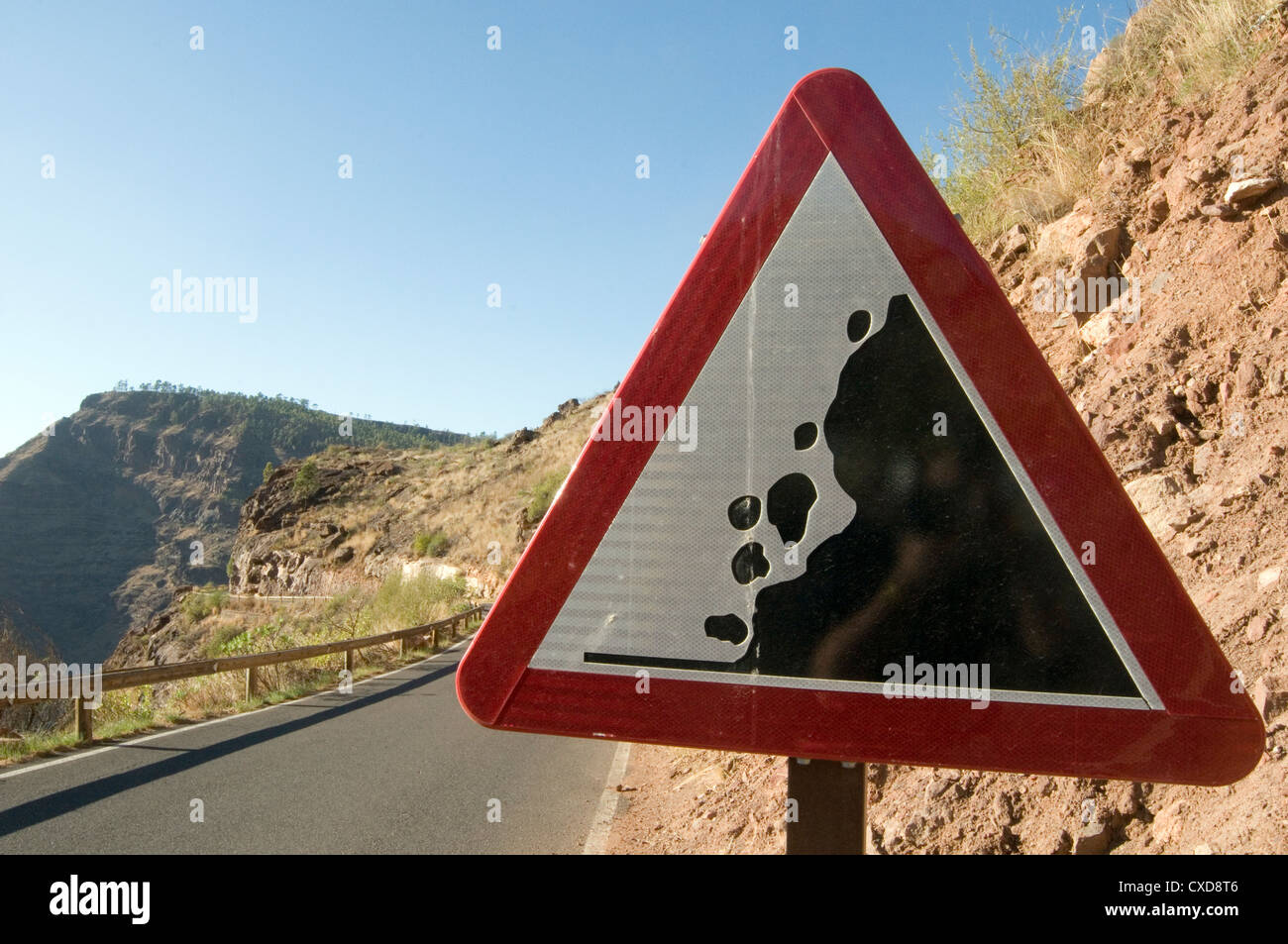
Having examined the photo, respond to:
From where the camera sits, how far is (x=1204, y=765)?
123 centimetres

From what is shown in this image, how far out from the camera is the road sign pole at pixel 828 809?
53.8 inches

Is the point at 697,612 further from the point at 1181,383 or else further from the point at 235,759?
the point at 235,759

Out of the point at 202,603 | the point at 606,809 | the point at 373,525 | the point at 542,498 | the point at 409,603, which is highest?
the point at 542,498

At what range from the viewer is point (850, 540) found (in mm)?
1310

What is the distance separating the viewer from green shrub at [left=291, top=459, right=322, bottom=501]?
7494cm

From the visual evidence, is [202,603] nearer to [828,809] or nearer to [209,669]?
[209,669]

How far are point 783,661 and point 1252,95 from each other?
16.5 ft

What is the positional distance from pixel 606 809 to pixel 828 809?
511 centimetres

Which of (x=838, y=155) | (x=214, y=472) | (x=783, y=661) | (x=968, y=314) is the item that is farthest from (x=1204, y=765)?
(x=214, y=472)

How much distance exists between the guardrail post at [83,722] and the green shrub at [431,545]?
4730 cm

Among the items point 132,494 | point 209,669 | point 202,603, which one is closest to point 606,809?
point 209,669

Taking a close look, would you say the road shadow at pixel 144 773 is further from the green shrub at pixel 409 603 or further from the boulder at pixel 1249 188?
the green shrub at pixel 409 603

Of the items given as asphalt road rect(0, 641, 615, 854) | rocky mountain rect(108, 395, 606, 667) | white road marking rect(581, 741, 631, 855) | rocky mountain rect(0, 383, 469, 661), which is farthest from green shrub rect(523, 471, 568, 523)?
white road marking rect(581, 741, 631, 855)

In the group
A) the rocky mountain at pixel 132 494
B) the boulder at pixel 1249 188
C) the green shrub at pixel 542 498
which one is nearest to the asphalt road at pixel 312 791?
the boulder at pixel 1249 188
